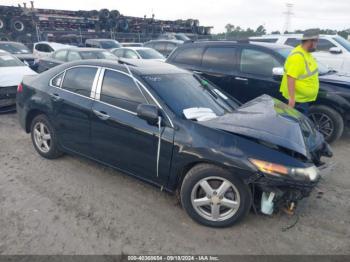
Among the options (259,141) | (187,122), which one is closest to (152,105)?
(187,122)

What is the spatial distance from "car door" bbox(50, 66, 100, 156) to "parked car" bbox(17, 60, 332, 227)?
0.6 inches

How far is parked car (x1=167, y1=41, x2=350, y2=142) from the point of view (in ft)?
18.2

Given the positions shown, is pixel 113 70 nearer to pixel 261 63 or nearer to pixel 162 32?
pixel 261 63

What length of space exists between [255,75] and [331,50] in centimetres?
462

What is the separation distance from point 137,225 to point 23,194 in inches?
61.5

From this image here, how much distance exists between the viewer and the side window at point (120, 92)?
3664mm

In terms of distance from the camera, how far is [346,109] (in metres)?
5.48

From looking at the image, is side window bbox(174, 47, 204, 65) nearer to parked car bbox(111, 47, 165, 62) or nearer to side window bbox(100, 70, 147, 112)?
side window bbox(100, 70, 147, 112)

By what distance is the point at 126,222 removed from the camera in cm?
332

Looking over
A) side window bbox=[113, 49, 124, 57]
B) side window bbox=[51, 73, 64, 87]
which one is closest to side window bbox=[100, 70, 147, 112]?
side window bbox=[51, 73, 64, 87]

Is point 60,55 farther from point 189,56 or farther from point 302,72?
point 302,72

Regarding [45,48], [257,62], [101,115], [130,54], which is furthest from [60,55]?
[101,115]

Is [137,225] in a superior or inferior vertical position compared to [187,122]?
inferior

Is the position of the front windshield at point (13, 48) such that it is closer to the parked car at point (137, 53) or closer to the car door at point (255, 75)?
the parked car at point (137, 53)
